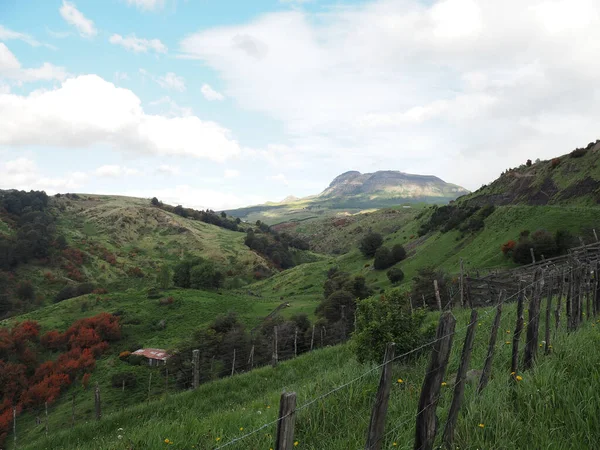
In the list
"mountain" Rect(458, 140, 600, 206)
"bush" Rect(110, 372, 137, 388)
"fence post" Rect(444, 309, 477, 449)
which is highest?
"mountain" Rect(458, 140, 600, 206)

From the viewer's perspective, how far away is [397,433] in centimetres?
556

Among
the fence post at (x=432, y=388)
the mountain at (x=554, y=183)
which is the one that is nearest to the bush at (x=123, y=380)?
the fence post at (x=432, y=388)

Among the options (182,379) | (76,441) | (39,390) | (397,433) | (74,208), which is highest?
(74,208)

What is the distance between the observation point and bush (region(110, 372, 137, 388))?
37.0 m

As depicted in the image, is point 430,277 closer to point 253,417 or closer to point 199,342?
point 199,342

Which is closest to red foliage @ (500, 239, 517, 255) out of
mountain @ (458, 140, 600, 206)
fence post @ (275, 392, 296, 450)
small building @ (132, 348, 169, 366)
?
mountain @ (458, 140, 600, 206)

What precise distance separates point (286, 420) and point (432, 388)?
2063 millimetres

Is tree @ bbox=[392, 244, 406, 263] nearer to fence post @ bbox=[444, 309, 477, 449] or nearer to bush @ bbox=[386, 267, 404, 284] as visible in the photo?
bush @ bbox=[386, 267, 404, 284]

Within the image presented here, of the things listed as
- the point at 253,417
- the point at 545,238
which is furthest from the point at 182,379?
the point at 545,238

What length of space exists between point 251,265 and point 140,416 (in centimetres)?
11698

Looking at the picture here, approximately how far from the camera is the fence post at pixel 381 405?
4031 mm

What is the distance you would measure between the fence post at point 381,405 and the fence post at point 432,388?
2.22 feet

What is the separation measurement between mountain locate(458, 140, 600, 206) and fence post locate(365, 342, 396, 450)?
60971 mm

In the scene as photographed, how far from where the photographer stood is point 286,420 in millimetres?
3498
